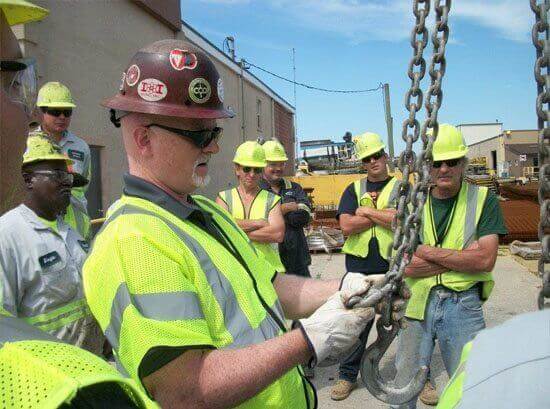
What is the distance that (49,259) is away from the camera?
2.82 m

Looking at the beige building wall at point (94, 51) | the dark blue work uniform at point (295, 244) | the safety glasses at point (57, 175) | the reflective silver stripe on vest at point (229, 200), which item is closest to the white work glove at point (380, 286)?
the safety glasses at point (57, 175)

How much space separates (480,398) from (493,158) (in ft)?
175

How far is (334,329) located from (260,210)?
289 centimetres

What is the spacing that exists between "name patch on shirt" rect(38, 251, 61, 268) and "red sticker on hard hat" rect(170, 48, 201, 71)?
1599mm

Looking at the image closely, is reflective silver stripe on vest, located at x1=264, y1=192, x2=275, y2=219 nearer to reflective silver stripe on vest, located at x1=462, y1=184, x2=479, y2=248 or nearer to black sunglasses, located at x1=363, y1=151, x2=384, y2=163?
black sunglasses, located at x1=363, y1=151, x2=384, y2=163

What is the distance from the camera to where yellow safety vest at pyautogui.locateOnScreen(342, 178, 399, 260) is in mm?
3992

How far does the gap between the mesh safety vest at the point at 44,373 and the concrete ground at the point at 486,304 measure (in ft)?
11.7

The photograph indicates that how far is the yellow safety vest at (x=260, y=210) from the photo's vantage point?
4367 mm

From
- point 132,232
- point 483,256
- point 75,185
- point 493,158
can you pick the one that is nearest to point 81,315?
point 75,185

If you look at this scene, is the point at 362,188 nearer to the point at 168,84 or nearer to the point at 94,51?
the point at 168,84

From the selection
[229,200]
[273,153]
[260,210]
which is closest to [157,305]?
[260,210]

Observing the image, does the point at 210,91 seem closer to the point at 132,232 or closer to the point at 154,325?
the point at 132,232

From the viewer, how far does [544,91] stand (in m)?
1.61

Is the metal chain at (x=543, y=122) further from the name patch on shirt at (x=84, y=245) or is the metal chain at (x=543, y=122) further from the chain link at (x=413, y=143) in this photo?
the name patch on shirt at (x=84, y=245)
